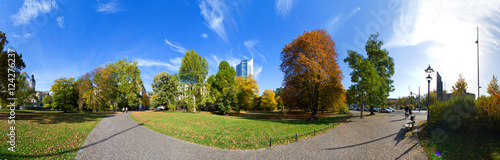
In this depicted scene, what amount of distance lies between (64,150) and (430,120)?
62.7 ft

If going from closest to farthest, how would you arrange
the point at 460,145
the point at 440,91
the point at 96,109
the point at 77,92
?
the point at 460,145 → the point at 440,91 → the point at 77,92 → the point at 96,109

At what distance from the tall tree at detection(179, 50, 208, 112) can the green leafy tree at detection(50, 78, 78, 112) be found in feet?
69.0

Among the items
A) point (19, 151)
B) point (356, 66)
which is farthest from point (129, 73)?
point (356, 66)

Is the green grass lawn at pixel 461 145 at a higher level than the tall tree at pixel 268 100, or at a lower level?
higher

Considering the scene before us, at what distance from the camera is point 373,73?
68.6 feet

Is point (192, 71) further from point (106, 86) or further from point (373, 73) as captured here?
point (373, 73)

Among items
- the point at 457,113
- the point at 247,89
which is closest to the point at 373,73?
the point at 457,113

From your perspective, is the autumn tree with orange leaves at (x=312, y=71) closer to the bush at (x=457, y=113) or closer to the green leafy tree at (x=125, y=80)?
the bush at (x=457, y=113)

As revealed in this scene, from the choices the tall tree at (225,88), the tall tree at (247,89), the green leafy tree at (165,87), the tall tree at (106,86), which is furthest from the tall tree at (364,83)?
the tall tree at (106,86)

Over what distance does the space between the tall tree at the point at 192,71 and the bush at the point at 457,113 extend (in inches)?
1416

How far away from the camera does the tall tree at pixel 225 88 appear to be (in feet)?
113

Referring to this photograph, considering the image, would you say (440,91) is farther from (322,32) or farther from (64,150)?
(64,150)

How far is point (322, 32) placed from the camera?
22984 mm

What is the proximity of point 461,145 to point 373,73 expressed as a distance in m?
15.0
